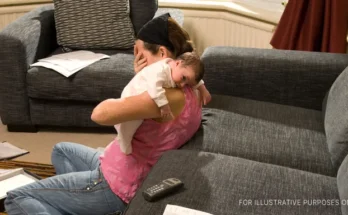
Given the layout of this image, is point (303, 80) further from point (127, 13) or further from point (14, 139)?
point (14, 139)

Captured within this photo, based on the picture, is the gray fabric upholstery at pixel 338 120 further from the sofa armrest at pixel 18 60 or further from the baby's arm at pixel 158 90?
the sofa armrest at pixel 18 60

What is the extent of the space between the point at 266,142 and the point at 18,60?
1.56 m

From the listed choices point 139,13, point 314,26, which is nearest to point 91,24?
point 139,13

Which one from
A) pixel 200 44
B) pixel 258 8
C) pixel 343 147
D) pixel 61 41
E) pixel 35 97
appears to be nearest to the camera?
pixel 343 147

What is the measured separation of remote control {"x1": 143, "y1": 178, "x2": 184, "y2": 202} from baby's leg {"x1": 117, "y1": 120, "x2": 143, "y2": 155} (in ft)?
0.66

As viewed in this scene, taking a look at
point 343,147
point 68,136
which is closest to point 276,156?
point 343,147

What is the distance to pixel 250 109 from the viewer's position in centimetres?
215

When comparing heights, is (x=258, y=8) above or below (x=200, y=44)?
above

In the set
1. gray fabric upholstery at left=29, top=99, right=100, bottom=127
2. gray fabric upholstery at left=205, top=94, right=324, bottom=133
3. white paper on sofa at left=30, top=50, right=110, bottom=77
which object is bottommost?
gray fabric upholstery at left=29, top=99, right=100, bottom=127

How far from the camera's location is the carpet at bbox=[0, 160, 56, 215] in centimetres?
241

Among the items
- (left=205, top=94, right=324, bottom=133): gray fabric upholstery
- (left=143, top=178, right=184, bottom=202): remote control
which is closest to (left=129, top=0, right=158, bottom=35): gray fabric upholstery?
(left=205, top=94, right=324, bottom=133): gray fabric upholstery

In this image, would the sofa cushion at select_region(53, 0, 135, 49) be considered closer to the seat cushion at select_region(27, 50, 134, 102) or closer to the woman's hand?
the seat cushion at select_region(27, 50, 134, 102)

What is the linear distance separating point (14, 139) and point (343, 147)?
1.91 metres

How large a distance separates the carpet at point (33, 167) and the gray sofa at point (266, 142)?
91 cm
